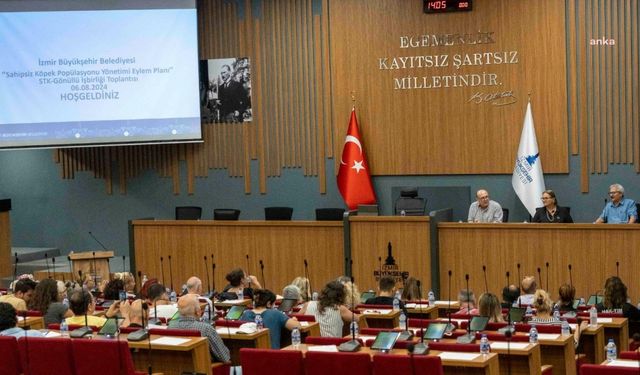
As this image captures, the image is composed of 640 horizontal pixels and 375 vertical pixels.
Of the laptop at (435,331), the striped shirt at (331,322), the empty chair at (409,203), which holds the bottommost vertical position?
the striped shirt at (331,322)

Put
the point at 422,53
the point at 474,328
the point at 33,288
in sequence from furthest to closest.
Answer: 1. the point at 422,53
2. the point at 33,288
3. the point at 474,328

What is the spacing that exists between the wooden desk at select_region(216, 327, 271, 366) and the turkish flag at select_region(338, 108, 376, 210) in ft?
21.6

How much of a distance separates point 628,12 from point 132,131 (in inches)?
286

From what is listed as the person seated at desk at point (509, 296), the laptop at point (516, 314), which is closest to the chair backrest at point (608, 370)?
the laptop at point (516, 314)

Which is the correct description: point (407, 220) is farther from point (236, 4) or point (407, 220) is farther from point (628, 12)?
point (236, 4)

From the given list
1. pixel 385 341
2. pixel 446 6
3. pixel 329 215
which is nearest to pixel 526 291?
pixel 385 341

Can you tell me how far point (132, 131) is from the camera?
15.5 meters

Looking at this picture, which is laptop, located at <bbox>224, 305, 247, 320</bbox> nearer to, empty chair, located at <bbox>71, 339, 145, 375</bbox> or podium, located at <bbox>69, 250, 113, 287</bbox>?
empty chair, located at <bbox>71, 339, 145, 375</bbox>

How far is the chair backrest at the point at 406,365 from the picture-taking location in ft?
20.5

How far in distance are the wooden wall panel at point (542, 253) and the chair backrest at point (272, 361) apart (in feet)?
18.6

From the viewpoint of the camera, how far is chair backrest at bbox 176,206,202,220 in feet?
49.2

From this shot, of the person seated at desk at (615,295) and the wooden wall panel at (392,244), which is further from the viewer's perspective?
the wooden wall panel at (392,244)

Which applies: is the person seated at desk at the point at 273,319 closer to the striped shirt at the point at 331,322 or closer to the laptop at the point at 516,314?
the striped shirt at the point at 331,322

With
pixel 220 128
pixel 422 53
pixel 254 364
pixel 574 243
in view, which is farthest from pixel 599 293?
pixel 220 128
